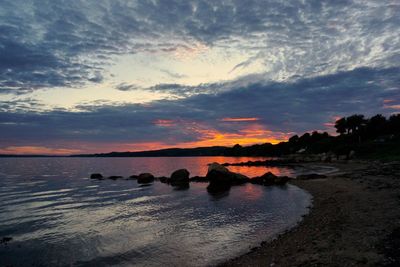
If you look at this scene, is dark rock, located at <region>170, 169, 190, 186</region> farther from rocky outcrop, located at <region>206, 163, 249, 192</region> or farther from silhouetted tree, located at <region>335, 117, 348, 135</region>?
silhouetted tree, located at <region>335, 117, 348, 135</region>

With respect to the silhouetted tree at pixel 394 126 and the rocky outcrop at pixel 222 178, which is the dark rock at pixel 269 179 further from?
the silhouetted tree at pixel 394 126

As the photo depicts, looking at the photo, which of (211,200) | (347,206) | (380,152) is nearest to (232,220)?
(347,206)

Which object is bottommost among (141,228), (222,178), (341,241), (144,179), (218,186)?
(141,228)

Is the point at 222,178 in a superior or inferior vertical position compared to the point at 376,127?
inferior

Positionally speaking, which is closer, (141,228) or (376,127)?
(141,228)

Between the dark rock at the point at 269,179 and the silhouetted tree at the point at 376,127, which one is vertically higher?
the silhouetted tree at the point at 376,127

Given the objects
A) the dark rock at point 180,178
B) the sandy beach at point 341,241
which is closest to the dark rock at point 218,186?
the dark rock at point 180,178

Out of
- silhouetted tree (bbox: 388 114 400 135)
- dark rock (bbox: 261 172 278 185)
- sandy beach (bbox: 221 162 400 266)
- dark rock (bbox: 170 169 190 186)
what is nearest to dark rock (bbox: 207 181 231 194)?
dark rock (bbox: 261 172 278 185)

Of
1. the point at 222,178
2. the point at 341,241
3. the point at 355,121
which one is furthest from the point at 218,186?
the point at 355,121

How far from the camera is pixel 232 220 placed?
23281 millimetres

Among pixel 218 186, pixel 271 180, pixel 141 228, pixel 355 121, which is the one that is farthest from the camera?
pixel 355 121

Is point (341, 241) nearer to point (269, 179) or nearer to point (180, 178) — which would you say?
point (269, 179)

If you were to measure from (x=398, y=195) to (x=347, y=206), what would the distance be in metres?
4.29

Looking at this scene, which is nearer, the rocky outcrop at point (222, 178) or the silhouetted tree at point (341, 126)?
the rocky outcrop at point (222, 178)
